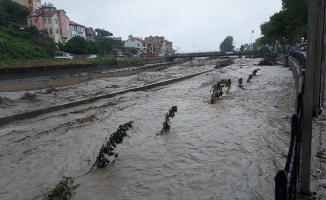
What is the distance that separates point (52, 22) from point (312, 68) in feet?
220

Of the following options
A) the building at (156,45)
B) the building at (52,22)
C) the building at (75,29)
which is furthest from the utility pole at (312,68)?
the building at (156,45)

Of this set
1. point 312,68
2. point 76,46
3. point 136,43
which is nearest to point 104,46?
point 76,46

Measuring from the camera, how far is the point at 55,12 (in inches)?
2421

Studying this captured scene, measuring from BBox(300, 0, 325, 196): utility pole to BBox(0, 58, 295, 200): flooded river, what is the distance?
6.11 ft

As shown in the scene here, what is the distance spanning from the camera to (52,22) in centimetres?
6094

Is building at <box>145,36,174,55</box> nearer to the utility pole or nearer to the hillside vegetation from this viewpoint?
the hillside vegetation

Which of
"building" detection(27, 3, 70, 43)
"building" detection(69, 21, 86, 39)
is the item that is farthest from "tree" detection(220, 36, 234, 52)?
"building" detection(27, 3, 70, 43)

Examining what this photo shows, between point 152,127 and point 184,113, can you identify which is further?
point 184,113

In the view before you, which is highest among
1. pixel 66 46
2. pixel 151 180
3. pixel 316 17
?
pixel 66 46

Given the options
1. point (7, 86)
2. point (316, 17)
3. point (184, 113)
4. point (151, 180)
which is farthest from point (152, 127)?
point (7, 86)

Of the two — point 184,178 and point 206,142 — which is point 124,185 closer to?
point 184,178

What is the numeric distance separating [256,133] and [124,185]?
16.7 feet

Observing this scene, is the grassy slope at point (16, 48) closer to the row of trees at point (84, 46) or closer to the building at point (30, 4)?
the row of trees at point (84, 46)

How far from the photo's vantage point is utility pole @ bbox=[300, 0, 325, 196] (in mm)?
3273
